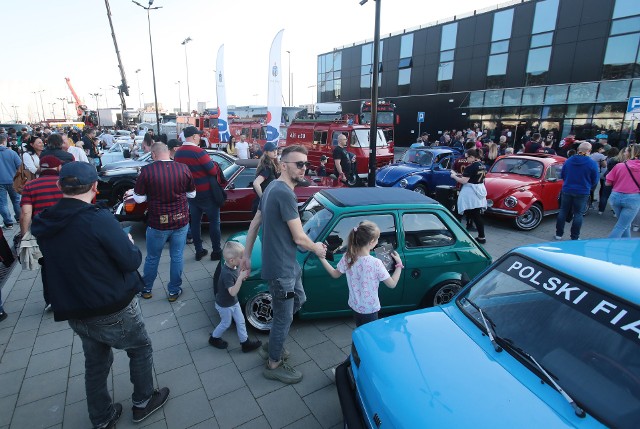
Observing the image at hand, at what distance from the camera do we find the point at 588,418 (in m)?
1.46

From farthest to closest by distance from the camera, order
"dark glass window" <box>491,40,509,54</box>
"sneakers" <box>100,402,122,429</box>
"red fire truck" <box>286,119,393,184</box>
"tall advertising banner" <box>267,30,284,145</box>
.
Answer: "dark glass window" <box>491,40,509,54</box> → "red fire truck" <box>286,119,393,184</box> → "tall advertising banner" <box>267,30,284,145</box> → "sneakers" <box>100,402,122,429</box>

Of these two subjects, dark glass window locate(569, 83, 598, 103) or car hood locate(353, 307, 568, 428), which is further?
dark glass window locate(569, 83, 598, 103)

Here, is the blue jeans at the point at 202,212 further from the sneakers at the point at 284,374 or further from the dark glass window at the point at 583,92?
the dark glass window at the point at 583,92

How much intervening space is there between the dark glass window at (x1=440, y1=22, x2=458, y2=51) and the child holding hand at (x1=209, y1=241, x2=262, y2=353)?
28685 millimetres

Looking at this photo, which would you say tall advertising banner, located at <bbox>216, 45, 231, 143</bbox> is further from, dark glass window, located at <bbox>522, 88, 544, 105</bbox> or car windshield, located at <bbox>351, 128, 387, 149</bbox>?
dark glass window, located at <bbox>522, 88, 544, 105</bbox>

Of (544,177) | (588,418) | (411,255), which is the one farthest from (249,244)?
(544,177)

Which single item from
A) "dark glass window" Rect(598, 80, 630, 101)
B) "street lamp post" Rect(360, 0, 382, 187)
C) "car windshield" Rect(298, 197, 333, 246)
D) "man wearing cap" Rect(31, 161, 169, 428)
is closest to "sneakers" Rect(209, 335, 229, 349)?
"man wearing cap" Rect(31, 161, 169, 428)

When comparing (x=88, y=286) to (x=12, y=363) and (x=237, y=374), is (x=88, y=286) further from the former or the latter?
(x=12, y=363)

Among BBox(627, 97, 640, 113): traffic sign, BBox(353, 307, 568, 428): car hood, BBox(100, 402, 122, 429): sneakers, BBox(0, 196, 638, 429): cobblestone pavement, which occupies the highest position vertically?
BBox(627, 97, 640, 113): traffic sign

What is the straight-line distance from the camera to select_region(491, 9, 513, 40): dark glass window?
76.0ft

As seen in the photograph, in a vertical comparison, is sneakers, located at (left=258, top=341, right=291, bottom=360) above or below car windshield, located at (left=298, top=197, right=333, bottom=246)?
below

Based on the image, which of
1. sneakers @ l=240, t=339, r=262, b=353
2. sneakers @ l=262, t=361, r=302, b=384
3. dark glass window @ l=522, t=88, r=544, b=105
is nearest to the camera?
sneakers @ l=262, t=361, r=302, b=384

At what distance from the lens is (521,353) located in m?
1.82

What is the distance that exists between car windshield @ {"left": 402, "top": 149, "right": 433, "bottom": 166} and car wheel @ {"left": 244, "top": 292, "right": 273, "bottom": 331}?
27.3 ft
